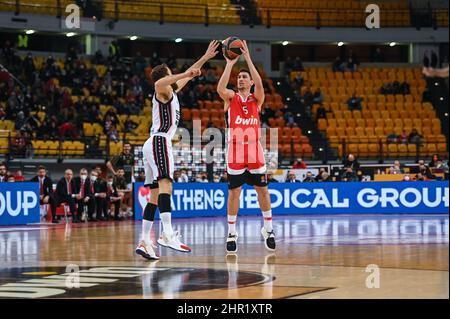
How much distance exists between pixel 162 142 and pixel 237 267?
7.74 ft

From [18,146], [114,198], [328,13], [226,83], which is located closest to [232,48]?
[226,83]

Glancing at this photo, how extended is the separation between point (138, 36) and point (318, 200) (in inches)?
568

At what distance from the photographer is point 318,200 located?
25.5 m

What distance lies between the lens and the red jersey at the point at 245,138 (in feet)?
39.2

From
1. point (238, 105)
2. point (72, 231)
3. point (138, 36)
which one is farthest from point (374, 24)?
point (238, 105)

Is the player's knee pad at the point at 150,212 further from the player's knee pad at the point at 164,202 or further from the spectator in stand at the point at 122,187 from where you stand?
the spectator in stand at the point at 122,187

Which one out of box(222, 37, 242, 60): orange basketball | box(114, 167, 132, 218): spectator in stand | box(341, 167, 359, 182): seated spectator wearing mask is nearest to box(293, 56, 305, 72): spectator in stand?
box(341, 167, 359, 182): seated spectator wearing mask

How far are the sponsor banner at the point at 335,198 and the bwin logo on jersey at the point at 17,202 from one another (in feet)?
16.0

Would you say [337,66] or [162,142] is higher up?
[337,66]

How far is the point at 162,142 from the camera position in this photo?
36.4ft

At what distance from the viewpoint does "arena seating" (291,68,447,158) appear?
1323 inches

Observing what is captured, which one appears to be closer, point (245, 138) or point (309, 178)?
point (245, 138)

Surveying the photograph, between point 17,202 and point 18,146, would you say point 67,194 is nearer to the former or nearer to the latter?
point 17,202
